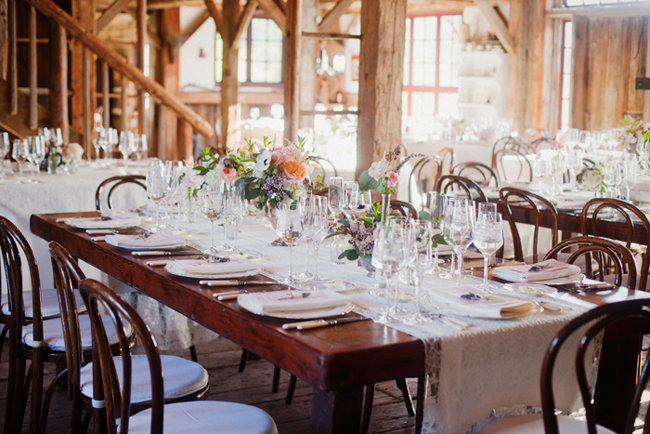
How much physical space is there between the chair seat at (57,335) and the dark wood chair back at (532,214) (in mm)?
2049

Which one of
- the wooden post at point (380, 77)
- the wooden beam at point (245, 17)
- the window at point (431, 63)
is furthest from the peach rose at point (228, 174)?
the window at point (431, 63)

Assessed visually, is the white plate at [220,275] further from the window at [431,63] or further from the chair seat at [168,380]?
the window at [431,63]

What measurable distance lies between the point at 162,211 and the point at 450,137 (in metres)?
5.99

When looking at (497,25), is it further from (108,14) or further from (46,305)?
(46,305)

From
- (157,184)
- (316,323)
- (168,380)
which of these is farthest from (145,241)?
(316,323)

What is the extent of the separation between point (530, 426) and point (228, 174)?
1459 mm

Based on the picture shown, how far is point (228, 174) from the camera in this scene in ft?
10.0

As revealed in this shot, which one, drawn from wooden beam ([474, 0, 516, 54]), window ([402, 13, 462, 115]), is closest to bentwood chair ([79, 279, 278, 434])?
wooden beam ([474, 0, 516, 54])

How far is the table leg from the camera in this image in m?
1.81

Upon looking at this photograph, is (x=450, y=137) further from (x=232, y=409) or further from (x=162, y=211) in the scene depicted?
(x=232, y=409)

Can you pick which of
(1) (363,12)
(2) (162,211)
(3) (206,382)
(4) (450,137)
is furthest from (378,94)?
(4) (450,137)

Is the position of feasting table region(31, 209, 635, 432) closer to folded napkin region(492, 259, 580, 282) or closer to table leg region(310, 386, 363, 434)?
table leg region(310, 386, 363, 434)

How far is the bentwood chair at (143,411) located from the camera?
1.89m

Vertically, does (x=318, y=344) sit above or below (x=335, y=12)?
below
